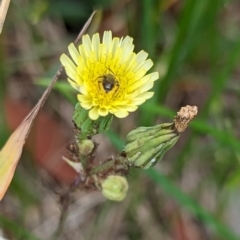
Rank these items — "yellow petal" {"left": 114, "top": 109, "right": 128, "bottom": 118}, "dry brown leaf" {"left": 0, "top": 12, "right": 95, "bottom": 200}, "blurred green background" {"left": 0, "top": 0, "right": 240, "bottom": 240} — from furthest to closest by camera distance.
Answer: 1. "blurred green background" {"left": 0, "top": 0, "right": 240, "bottom": 240}
2. "dry brown leaf" {"left": 0, "top": 12, "right": 95, "bottom": 200}
3. "yellow petal" {"left": 114, "top": 109, "right": 128, "bottom": 118}

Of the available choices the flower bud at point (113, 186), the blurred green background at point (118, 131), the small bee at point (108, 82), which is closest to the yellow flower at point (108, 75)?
the small bee at point (108, 82)

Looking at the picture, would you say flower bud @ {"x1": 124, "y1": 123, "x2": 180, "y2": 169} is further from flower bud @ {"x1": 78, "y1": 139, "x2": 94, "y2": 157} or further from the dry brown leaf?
the dry brown leaf

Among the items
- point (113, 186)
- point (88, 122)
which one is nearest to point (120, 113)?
point (88, 122)

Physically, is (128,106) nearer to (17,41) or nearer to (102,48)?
(102,48)

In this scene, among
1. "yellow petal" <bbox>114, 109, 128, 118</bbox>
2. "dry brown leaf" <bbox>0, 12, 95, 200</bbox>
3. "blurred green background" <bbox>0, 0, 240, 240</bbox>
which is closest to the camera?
"yellow petal" <bbox>114, 109, 128, 118</bbox>

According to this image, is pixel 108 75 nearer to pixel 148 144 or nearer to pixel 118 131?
pixel 148 144

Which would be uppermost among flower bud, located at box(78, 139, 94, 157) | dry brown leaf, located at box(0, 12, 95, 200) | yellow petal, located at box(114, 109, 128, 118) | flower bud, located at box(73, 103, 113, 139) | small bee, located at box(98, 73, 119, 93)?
small bee, located at box(98, 73, 119, 93)

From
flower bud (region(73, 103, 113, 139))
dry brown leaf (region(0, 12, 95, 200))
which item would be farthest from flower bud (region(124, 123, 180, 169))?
dry brown leaf (region(0, 12, 95, 200))
